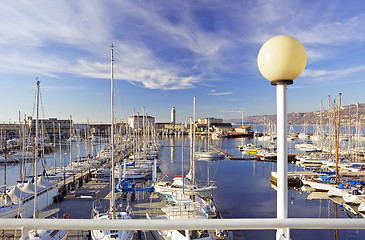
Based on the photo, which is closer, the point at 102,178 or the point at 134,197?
the point at 134,197

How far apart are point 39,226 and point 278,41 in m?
1.91

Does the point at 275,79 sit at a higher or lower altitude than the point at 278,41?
lower

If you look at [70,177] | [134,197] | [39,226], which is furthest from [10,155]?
[39,226]

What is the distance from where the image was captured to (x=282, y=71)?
5.82ft

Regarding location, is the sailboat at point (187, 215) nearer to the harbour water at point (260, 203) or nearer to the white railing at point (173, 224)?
the harbour water at point (260, 203)

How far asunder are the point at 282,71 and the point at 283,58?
91 mm

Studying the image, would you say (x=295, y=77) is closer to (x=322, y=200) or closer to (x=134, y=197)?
(x=134, y=197)

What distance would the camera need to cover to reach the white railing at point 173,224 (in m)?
1.31

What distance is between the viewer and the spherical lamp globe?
5.75 ft

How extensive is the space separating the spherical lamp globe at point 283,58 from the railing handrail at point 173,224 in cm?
98

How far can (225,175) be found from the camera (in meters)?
31.9

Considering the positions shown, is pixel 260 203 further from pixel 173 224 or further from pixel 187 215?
pixel 173 224

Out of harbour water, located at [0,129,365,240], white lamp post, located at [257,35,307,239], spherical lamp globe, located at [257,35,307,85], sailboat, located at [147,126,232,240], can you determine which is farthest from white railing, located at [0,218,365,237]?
harbour water, located at [0,129,365,240]

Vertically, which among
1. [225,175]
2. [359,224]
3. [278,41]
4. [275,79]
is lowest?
[225,175]
